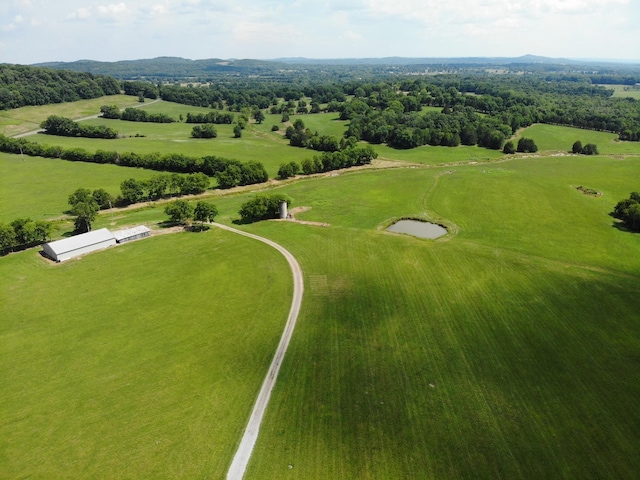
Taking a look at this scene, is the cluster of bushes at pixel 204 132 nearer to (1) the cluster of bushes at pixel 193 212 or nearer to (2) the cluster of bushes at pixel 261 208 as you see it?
(2) the cluster of bushes at pixel 261 208

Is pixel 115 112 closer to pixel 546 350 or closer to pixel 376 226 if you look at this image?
pixel 376 226

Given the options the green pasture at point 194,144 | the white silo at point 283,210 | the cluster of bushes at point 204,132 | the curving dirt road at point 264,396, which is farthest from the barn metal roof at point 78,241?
the cluster of bushes at point 204,132

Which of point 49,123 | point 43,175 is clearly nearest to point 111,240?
point 43,175

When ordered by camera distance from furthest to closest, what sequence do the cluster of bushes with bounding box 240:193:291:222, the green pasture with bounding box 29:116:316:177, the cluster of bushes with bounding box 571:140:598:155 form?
the cluster of bushes with bounding box 571:140:598:155, the green pasture with bounding box 29:116:316:177, the cluster of bushes with bounding box 240:193:291:222

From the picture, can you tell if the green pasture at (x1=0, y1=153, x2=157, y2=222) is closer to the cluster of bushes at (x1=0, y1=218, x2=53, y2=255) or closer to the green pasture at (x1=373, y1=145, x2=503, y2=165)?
the cluster of bushes at (x1=0, y1=218, x2=53, y2=255)

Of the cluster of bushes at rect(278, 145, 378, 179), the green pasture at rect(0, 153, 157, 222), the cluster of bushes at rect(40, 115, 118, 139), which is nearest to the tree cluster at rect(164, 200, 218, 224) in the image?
the green pasture at rect(0, 153, 157, 222)
